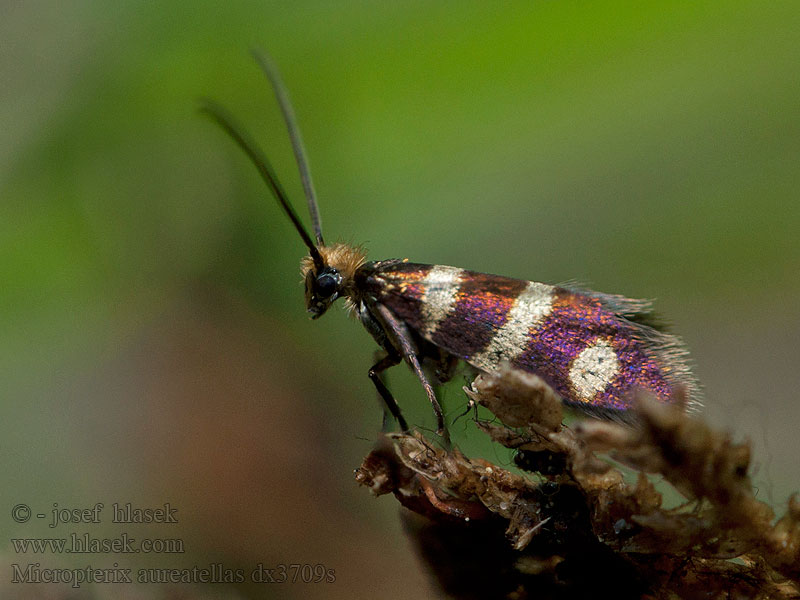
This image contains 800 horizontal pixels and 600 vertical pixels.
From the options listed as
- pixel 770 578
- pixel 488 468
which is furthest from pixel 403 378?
pixel 770 578

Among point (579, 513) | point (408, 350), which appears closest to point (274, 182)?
point (408, 350)

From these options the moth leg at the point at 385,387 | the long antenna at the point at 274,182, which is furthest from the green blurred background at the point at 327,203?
the long antenna at the point at 274,182

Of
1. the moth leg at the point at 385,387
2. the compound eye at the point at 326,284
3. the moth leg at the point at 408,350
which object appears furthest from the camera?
the compound eye at the point at 326,284

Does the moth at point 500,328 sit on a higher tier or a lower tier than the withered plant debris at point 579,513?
higher

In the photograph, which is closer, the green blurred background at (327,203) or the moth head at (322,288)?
the moth head at (322,288)

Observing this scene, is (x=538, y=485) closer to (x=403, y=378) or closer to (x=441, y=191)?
(x=403, y=378)

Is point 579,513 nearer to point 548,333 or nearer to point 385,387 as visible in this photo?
point 548,333

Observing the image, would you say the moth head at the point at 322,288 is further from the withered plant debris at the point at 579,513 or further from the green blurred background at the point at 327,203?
the withered plant debris at the point at 579,513
